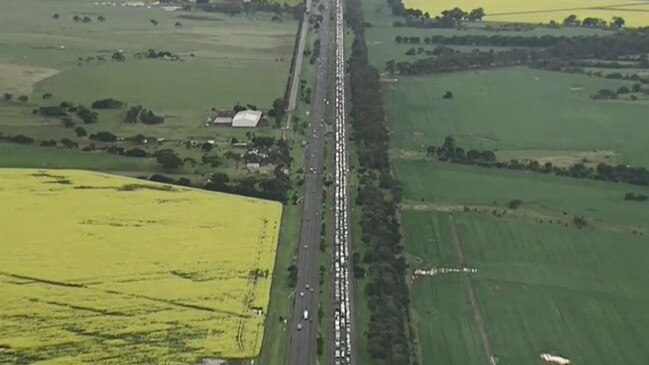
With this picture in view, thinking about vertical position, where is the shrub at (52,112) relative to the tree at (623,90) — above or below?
below

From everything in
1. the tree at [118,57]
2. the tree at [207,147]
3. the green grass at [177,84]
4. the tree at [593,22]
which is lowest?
the tree at [207,147]

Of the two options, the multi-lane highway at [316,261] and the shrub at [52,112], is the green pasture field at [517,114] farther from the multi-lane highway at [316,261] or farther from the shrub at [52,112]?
the shrub at [52,112]

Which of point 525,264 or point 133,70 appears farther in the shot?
point 133,70

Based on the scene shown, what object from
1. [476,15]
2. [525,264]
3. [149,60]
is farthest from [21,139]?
[476,15]

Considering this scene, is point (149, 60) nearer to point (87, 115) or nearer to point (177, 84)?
point (177, 84)

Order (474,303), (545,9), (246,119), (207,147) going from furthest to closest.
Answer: (545,9)
(246,119)
(207,147)
(474,303)

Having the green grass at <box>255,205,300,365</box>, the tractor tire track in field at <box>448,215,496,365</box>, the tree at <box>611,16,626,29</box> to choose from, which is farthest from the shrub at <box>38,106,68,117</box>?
the tree at <box>611,16,626,29</box>

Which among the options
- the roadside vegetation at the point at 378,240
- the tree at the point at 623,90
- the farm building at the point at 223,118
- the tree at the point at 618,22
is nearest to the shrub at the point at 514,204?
the roadside vegetation at the point at 378,240

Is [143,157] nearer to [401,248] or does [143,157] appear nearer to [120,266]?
[120,266]
